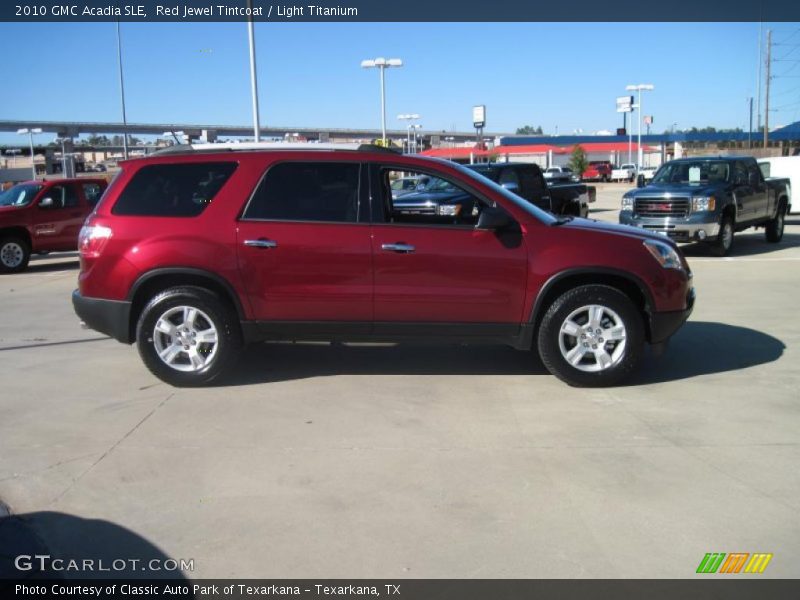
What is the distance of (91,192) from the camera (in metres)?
16.2

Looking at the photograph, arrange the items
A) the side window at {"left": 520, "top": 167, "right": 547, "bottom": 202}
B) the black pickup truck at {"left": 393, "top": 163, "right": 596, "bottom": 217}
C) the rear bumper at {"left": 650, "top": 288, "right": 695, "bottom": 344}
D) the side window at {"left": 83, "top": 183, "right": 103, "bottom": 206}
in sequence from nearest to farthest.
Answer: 1. the rear bumper at {"left": 650, "top": 288, "right": 695, "bottom": 344}
2. the black pickup truck at {"left": 393, "top": 163, "right": 596, "bottom": 217}
3. the side window at {"left": 520, "top": 167, "right": 547, "bottom": 202}
4. the side window at {"left": 83, "top": 183, "right": 103, "bottom": 206}

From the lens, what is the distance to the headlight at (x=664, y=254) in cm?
610

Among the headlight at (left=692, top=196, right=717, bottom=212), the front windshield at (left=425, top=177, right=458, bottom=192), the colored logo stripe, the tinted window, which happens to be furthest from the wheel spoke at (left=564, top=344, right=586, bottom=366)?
the tinted window

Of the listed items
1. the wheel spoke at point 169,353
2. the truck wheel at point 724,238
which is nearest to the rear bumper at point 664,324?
the wheel spoke at point 169,353

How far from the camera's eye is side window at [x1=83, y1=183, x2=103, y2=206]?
16.0 metres

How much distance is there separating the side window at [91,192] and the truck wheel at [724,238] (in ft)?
41.7

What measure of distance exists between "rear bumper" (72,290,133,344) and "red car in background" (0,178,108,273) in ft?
32.4

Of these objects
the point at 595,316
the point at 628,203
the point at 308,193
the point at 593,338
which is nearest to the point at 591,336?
the point at 593,338

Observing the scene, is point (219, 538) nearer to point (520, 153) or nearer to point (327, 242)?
point (327, 242)

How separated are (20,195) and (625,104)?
6286cm

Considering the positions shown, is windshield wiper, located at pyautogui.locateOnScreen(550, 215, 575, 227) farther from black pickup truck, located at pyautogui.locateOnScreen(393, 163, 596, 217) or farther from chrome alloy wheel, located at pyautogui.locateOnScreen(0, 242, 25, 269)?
chrome alloy wheel, located at pyautogui.locateOnScreen(0, 242, 25, 269)

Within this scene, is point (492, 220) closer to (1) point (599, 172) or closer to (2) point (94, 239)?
(2) point (94, 239)

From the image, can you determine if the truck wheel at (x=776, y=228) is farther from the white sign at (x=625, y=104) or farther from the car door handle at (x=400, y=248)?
the white sign at (x=625, y=104)

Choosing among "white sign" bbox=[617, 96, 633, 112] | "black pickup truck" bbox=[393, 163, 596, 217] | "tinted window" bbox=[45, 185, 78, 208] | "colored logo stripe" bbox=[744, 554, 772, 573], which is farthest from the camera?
"white sign" bbox=[617, 96, 633, 112]
